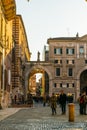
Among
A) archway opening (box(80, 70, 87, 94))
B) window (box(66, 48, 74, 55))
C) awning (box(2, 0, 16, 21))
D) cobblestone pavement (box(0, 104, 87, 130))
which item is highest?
window (box(66, 48, 74, 55))

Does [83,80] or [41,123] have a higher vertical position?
[83,80]

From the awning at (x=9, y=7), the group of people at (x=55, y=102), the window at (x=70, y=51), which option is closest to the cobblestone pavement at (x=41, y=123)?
the group of people at (x=55, y=102)

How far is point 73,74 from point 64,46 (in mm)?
6451

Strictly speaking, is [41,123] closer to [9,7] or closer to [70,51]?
[9,7]

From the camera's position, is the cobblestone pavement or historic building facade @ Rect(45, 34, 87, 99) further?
historic building facade @ Rect(45, 34, 87, 99)

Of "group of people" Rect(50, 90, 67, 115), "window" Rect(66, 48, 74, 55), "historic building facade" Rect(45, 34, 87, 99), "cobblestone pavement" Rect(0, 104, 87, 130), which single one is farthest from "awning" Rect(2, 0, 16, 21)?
"window" Rect(66, 48, 74, 55)

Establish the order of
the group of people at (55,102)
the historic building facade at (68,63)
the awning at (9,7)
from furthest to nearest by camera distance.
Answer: the historic building facade at (68,63) → the awning at (9,7) → the group of people at (55,102)

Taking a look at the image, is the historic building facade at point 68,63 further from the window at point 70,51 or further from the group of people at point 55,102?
the group of people at point 55,102

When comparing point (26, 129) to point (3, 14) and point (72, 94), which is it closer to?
point (3, 14)

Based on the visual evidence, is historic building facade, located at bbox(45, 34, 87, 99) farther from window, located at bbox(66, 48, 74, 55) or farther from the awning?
the awning

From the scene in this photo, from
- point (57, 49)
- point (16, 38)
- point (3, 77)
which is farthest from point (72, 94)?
point (3, 77)

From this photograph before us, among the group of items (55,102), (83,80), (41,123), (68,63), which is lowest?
(41,123)

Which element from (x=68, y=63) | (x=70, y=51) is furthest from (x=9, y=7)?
(x=70, y=51)

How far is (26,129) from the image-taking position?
14539 mm
